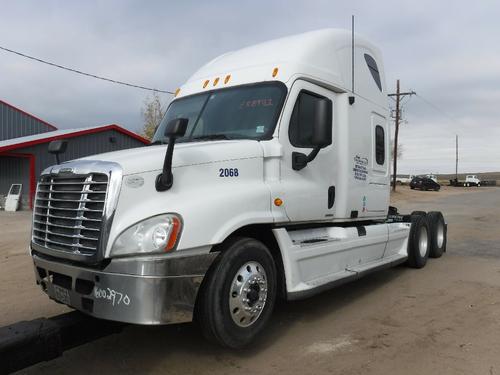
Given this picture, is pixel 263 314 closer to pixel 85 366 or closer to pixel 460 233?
pixel 85 366

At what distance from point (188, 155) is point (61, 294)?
1562 mm

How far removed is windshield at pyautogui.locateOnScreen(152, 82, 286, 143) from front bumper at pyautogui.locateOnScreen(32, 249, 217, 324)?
155 centimetres

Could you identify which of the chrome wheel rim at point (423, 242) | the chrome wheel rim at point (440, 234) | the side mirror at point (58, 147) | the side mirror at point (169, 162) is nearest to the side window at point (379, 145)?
the chrome wheel rim at point (423, 242)

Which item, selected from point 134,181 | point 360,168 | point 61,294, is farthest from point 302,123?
point 61,294

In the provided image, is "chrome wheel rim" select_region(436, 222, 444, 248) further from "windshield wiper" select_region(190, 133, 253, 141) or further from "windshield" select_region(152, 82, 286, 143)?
"windshield wiper" select_region(190, 133, 253, 141)

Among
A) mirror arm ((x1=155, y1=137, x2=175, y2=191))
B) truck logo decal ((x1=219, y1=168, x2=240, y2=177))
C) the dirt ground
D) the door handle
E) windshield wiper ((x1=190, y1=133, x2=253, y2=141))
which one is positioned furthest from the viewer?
the door handle

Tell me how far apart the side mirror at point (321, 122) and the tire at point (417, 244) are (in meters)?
4.03

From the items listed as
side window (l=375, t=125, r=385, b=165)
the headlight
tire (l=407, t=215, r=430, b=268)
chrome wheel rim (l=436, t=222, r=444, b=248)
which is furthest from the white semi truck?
chrome wheel rim (l=436, t=222, r=444, b=248)

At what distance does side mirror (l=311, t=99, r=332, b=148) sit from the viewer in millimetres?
4766

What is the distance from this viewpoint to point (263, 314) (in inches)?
173

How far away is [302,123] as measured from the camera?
16.6 feet

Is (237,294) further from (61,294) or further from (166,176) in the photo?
(61,294)

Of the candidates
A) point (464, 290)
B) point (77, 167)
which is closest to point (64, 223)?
point (77, 167)

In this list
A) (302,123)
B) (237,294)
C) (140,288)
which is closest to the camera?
(140,288)
